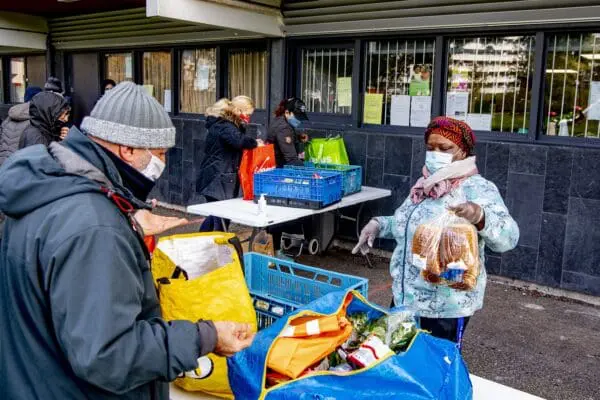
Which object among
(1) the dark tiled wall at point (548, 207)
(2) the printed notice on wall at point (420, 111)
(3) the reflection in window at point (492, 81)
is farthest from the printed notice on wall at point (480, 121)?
(2) the printed notice on wall at point (420, 111)

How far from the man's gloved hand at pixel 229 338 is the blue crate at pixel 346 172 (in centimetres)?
440

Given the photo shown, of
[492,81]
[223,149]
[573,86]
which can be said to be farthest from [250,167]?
[573,86]

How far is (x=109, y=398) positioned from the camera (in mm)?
1498

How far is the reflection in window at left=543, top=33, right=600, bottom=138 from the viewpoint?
552cm

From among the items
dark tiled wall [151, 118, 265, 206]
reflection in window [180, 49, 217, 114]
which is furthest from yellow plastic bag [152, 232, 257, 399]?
reflection in window [180, 49, 217, 114]

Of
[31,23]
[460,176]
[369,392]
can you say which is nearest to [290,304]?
[369,392]

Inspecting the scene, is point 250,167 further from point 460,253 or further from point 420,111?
point 460,253

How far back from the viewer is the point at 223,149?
20.2 ft

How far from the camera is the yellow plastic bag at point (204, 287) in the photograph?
2.04 meters

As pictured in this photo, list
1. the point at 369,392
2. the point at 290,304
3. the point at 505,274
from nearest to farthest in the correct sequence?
the point at 369,392 < the point at 290,304 < the point at 505,274

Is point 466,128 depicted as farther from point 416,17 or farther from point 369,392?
point 416,17

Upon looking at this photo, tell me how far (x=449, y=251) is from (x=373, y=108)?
466cm

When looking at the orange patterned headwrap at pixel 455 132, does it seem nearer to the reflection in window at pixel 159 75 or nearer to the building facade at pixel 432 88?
the building facade at pixel 432 88

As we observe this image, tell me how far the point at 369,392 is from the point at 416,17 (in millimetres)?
5290
